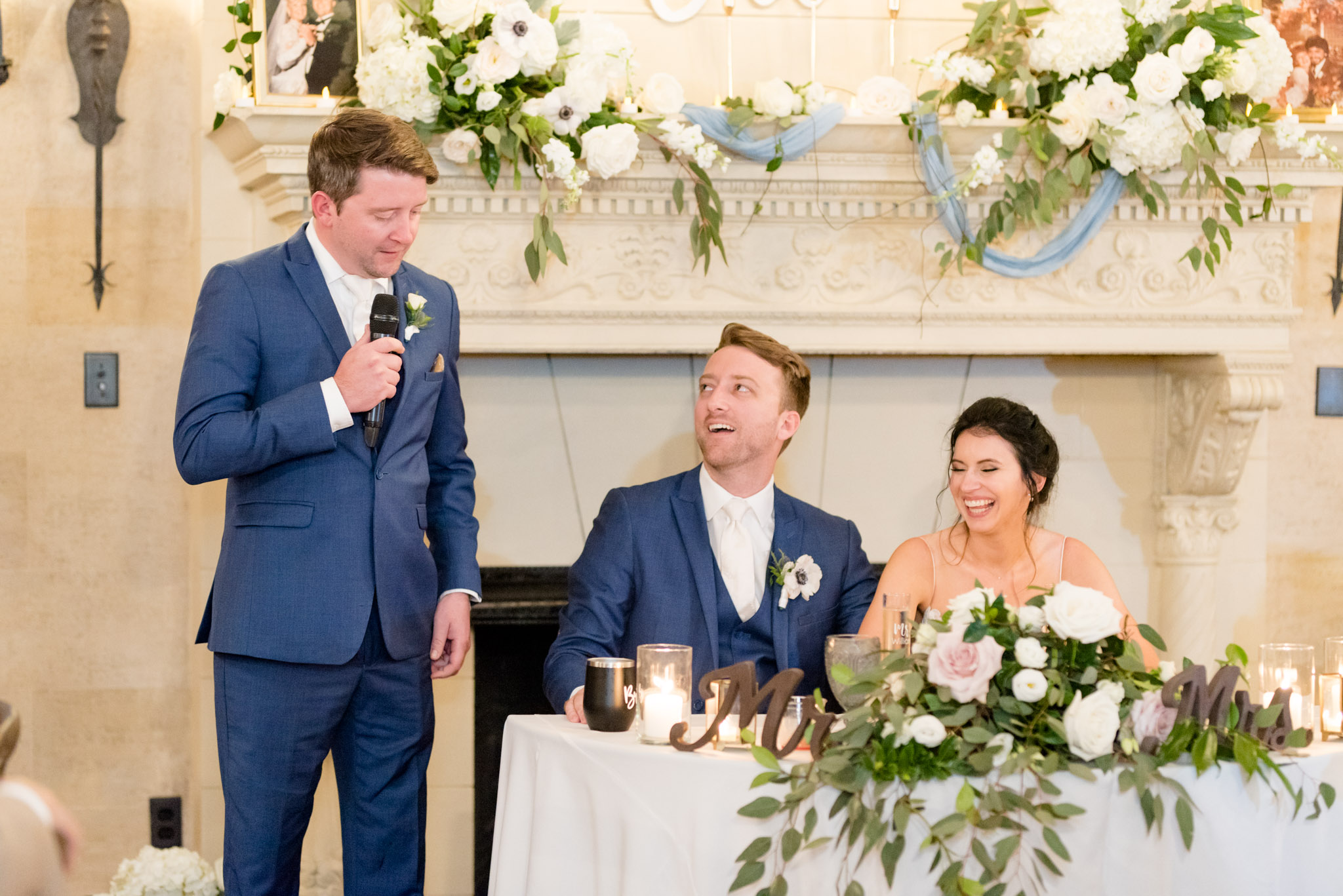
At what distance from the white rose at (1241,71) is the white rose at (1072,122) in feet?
1.01

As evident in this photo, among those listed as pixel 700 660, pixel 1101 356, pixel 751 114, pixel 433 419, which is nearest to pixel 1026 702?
pixel 700 660

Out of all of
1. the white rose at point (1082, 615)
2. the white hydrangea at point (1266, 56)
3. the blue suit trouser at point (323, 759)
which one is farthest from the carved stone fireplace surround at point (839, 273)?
the white rose at point (1082, 615)

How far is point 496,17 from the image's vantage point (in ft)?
8.39

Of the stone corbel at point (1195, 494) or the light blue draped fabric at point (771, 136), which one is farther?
the stone corbel at point (1195, 494)

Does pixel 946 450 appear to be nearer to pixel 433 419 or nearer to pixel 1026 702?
pixel 433 419

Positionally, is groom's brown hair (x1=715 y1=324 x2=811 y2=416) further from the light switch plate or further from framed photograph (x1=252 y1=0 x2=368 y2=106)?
the light switch plate

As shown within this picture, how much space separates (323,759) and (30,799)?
1.14 m

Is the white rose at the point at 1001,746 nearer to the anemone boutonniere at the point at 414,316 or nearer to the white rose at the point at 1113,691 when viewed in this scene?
the white rose at the point at 1113,691

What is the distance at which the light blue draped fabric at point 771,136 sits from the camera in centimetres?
277

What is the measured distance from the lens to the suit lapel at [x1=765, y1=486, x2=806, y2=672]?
2373 mm

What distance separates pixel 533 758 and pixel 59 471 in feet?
6.11

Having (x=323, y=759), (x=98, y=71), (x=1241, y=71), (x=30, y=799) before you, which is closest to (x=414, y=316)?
(x=323, y=759)

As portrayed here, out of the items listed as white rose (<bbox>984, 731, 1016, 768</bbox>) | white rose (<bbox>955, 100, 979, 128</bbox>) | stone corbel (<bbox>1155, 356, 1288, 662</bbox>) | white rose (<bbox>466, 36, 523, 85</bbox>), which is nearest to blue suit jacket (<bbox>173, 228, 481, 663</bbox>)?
white rose (<bbox>466, 36, 523, 85</bbox>)

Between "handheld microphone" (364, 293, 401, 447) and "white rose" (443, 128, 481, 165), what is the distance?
72 cm
